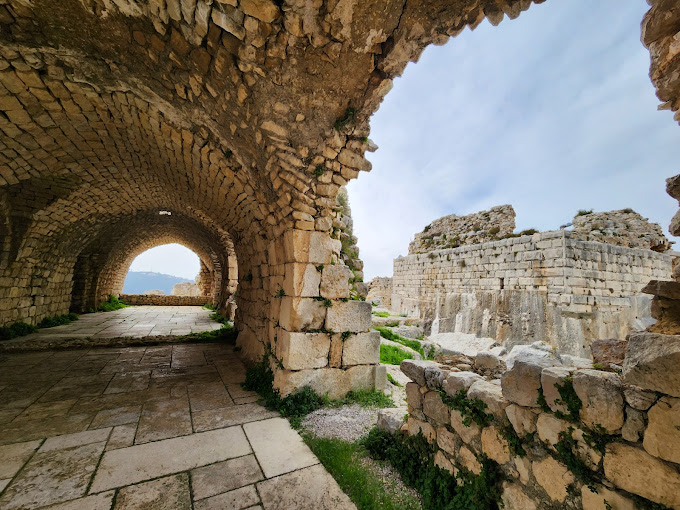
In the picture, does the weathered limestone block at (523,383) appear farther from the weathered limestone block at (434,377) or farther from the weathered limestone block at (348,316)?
the weathered limestone block at (348,316)

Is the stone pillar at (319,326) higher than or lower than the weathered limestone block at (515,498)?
higher

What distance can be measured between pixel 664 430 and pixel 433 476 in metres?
1.53

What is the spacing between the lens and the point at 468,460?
6.56ft

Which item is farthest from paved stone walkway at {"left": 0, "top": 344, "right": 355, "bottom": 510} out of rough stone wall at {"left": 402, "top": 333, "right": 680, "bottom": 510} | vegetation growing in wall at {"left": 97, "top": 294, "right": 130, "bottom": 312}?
vegetation growing in wall at {"left": 97, "top": 294, "right": 130, "bottom": 312}

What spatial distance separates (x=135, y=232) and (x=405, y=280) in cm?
1230

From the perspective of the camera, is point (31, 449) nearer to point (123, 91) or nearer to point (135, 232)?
point (123, 91)

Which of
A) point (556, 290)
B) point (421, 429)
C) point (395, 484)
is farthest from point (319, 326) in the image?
point (556, 290)

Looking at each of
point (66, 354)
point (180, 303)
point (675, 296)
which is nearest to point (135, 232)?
point (180, 303)

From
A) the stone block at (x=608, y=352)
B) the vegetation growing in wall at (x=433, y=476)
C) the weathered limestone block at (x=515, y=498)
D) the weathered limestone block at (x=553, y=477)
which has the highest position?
the stone block at (x=608, y=352)

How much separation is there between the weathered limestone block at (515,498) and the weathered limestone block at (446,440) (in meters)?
0.40

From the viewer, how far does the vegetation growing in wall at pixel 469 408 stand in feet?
6.30

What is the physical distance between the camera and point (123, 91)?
352 centimetres

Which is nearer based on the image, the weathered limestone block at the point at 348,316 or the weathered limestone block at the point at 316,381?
the weathered limestone block at the point at 316,381

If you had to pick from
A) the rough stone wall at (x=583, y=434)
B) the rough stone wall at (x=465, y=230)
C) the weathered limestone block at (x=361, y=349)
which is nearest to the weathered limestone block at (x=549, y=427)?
the rough stone wall at (x=583, y=434)
